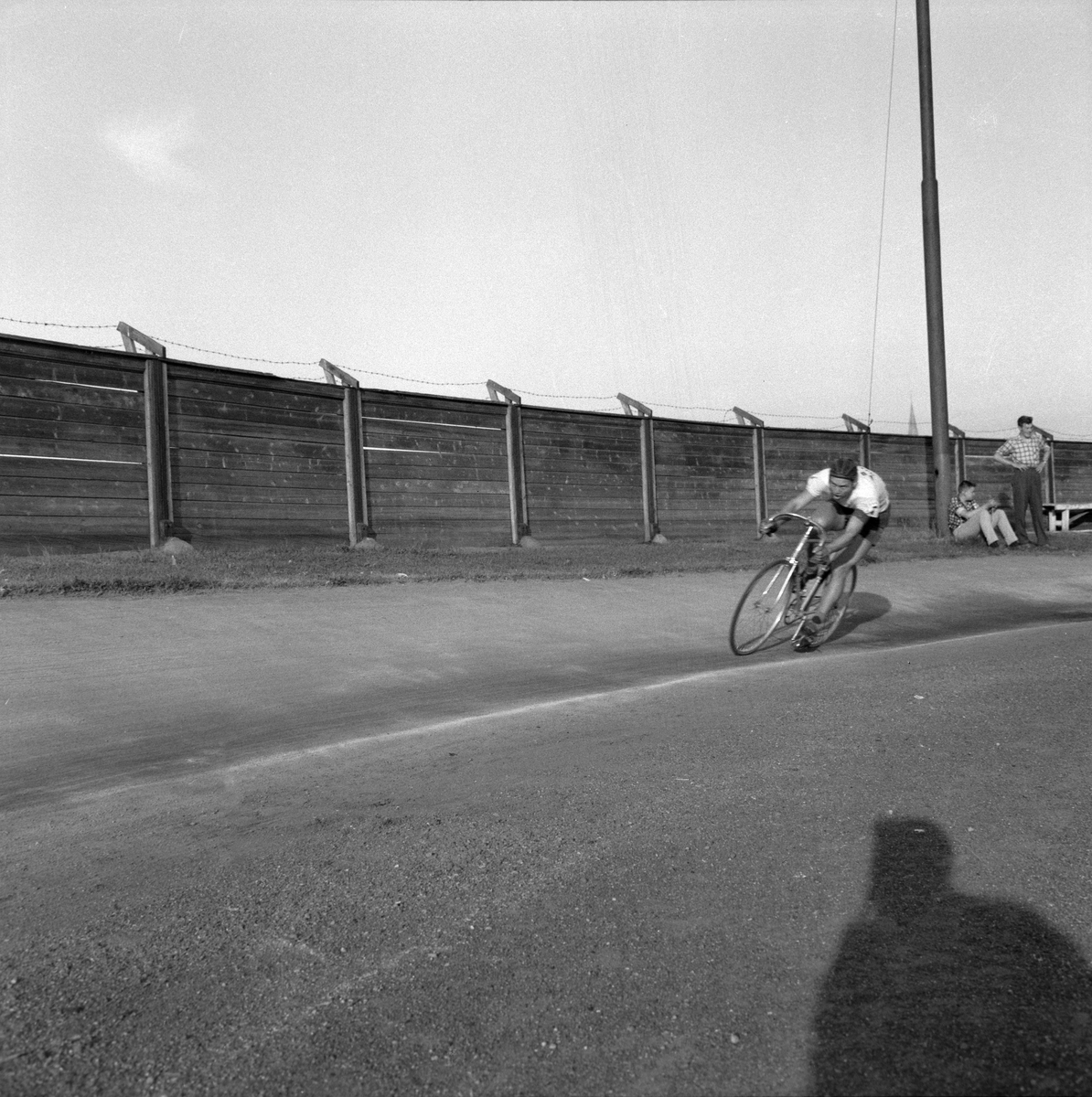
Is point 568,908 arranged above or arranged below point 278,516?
below

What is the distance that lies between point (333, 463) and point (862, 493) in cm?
709

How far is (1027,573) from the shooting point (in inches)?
557

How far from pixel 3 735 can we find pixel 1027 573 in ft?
44.0

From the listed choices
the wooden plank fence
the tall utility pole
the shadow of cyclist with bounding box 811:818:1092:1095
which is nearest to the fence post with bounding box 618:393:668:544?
the wooden plank fence

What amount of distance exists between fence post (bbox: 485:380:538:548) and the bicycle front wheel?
6.95 m

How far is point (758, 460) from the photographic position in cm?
1877

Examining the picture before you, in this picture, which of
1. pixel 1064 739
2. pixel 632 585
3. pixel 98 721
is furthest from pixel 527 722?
pixel 632 585

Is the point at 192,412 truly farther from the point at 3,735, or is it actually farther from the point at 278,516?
the point at 3,735

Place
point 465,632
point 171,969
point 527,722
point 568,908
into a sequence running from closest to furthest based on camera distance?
point 171,969 → point 568,908 → point 527,722 → point 465,632

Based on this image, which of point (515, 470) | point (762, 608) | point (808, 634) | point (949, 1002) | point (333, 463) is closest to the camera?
point (949, 1002)

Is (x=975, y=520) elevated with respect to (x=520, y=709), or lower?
→ elevated

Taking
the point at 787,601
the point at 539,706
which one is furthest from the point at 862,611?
the point at 539,706

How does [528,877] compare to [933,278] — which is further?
[933,278]

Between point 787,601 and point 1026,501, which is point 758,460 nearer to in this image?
point 1026,501
